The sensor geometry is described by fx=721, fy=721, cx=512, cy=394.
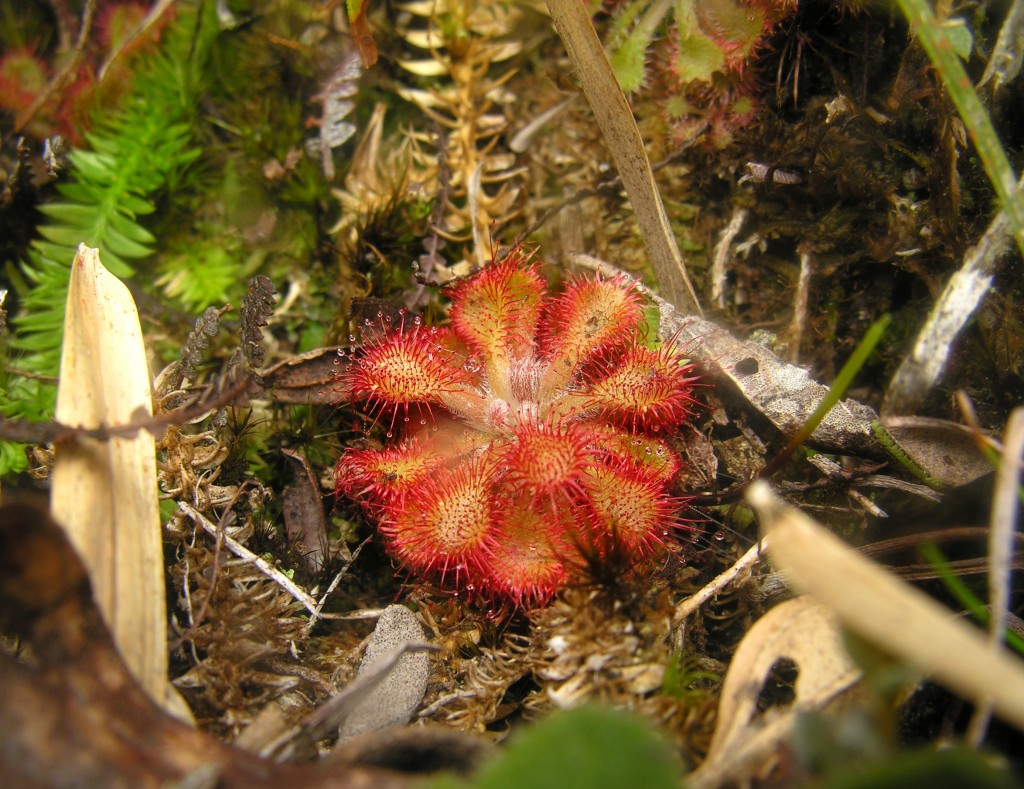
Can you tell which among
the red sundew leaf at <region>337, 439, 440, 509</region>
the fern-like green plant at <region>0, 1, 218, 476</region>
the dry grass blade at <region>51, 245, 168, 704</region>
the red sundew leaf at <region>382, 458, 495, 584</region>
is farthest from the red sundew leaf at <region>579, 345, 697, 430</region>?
the fern-like green plant at <region>0, 1, 218, 476</region>

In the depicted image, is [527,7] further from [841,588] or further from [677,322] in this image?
[841,588]

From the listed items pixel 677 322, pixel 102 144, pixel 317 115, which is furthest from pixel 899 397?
pixel 102 144

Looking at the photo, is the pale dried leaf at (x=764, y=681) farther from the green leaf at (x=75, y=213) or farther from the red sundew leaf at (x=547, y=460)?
the green leaf at (x=75, y=213)

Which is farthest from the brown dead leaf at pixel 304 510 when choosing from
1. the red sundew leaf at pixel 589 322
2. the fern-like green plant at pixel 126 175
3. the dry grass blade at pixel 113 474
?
the fern-like green plant at pixel 126 175

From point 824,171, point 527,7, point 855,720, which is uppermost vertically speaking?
point 527,7

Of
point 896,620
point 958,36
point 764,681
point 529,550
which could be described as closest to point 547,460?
point 529,550

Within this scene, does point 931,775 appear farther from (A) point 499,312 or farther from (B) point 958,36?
(B) point 958,36

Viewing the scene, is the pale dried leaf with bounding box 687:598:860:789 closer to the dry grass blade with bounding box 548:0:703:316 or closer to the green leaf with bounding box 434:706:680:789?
the green leaf with bounding box 434:706:680:789
